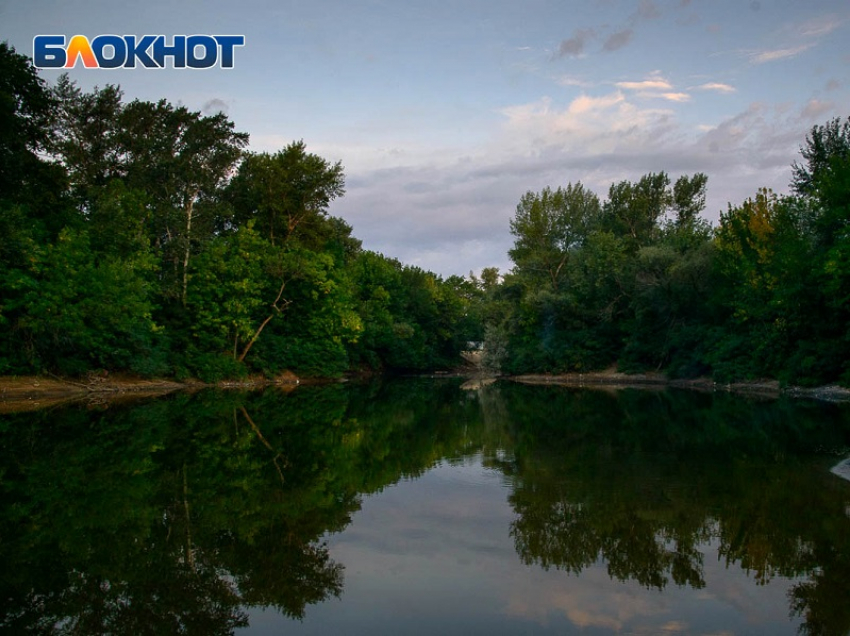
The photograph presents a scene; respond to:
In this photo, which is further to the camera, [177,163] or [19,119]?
[177,163]

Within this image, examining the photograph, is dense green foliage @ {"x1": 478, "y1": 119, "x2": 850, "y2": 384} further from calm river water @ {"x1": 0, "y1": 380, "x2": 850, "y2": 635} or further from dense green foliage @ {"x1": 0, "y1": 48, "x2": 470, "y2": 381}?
calm river water @ {"x1": 0, "y1": 380, "x2": 850, "y2": 635}

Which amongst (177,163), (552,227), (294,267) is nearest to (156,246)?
(177,163)

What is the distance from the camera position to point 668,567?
736 cm

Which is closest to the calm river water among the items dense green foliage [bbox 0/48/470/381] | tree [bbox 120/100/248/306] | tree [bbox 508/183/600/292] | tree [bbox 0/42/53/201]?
dense green foliage [bbox 0/48/470/381]

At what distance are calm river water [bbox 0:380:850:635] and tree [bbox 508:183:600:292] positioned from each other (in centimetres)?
4644

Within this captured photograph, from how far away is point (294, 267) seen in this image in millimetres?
48000

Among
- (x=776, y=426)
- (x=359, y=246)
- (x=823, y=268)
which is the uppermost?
(x=359, y=246)

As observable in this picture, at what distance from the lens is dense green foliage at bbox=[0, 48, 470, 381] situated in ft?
104

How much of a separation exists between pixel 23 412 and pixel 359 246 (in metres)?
55.8

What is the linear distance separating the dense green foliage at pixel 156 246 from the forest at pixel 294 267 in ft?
0.42

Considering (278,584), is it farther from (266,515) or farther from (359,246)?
(359,246)

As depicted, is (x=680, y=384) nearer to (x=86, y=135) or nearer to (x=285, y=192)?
(x=285, y=192)

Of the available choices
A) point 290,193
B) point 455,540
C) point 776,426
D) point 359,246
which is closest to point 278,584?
point 455,540

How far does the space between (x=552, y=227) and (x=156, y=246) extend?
35.9 m
